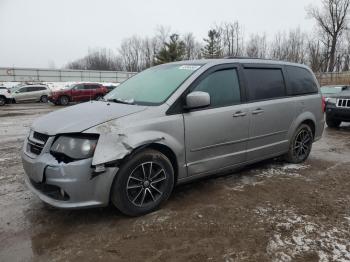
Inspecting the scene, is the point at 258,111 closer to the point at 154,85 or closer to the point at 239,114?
the point at 239,114

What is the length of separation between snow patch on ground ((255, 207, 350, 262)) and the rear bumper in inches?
270

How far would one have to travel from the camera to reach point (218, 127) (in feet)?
13.3

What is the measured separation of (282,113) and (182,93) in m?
2.01

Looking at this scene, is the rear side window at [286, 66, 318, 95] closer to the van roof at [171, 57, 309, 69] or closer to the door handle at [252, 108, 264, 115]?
the van roof at [171, 57, 309, 69]

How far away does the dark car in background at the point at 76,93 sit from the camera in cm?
2392

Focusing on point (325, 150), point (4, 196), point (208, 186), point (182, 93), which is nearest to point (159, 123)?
point (182, 93)

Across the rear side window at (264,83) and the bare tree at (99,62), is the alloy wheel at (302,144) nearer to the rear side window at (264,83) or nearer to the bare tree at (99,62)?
the rear side window at (264,83)

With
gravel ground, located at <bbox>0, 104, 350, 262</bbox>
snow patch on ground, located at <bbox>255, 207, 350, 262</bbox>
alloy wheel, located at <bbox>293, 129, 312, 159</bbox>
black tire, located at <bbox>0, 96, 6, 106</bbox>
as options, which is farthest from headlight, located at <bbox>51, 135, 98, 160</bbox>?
black tire, located at <bbox>0, 96, 6, 106</bbox>

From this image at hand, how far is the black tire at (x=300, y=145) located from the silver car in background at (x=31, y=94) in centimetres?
2433

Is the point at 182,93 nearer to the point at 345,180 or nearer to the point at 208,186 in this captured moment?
the point at 208,186

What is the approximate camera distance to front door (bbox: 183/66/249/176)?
152 inches

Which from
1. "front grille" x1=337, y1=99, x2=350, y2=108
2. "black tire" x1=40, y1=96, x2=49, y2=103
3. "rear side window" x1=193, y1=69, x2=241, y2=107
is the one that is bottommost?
"black tire" x1=40, y1=96, x2=49, y2=103

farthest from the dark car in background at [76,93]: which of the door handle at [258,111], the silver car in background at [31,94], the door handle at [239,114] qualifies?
the door handle at [239,114]

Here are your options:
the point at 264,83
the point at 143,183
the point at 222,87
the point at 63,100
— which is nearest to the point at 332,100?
the point at 264,83
